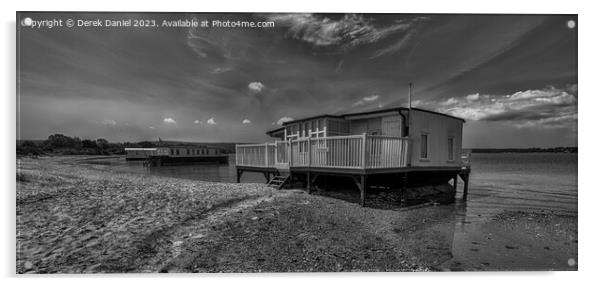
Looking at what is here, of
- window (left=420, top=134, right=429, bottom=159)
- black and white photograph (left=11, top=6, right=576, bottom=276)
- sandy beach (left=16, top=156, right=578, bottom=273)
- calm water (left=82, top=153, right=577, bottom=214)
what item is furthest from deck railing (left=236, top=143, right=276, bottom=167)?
calm water (left=82, top=153, right=577, bottom=214)

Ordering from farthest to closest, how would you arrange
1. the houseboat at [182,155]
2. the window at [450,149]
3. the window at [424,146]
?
the houseboat at [182,155] < the window at [450,149] < the window at [424,146]

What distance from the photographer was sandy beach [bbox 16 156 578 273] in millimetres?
4586

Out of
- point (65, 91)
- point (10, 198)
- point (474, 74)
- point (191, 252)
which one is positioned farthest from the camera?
point (474, 74)

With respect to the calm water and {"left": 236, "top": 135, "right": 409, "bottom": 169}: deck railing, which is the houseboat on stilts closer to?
{"left": 236, "top": 135, "right": 409, "bottom": 169}: deck railing

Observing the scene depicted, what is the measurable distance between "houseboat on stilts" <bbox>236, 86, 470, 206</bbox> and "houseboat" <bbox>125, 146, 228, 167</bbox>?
34492 mm

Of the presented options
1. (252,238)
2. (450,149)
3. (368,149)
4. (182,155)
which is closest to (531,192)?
(450,149)

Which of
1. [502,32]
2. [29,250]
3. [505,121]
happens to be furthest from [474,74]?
[29,250]

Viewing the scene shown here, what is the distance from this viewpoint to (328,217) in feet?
22.5

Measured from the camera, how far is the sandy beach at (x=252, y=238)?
459 centimetres

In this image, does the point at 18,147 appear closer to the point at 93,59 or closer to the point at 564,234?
the point at 93,59

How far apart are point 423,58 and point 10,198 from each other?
9.05 metres

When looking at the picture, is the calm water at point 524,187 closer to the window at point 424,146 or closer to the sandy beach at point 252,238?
the sandy beach at point 252,238

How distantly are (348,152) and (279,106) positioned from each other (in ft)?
8.99

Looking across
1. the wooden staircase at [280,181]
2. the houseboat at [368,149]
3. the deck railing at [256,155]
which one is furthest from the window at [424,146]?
the deck railing at [256,155]
